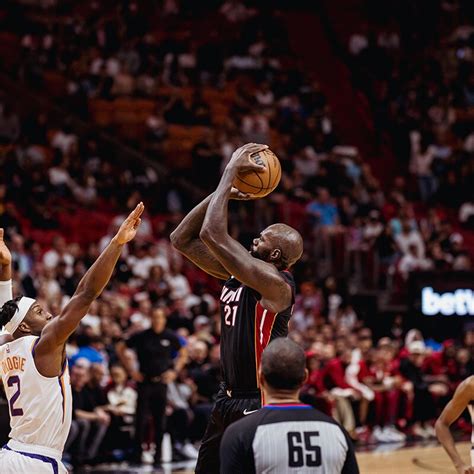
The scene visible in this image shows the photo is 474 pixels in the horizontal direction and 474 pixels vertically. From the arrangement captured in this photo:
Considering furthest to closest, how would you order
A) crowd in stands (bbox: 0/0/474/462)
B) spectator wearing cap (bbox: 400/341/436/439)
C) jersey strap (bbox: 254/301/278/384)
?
1. spectator wearing cap (bbox: 400/341/436/439)
2. crowd in stands (bbox: 0/0/474/462)
3. jersey strap (bbox: 254/301/278/384)

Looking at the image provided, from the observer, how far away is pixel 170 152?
2098 cm

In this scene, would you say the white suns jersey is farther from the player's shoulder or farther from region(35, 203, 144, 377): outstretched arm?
the player's shoulder

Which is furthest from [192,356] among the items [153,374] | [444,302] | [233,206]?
[444,302]

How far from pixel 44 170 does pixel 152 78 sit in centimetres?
441

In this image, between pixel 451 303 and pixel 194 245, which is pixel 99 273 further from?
pixel 451 303

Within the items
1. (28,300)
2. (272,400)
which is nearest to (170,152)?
(28,300)

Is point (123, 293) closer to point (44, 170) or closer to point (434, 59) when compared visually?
point (44, 170)

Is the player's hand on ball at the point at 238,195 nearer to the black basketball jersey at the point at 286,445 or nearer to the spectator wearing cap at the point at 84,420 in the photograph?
the black basketball jersey at the point at 286,445

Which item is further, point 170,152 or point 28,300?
point 170,152

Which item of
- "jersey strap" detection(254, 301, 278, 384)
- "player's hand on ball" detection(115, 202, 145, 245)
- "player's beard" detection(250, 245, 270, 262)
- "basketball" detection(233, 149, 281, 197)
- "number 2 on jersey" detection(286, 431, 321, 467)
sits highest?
"basketball" detection(233, 149, 281, 197)

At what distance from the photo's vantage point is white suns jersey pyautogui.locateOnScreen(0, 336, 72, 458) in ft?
18.9

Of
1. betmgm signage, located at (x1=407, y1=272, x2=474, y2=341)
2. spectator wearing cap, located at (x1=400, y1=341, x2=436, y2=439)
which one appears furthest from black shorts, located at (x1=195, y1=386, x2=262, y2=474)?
betmgm signage, located at (x1=407, y1=272, x2=474, y2=341)

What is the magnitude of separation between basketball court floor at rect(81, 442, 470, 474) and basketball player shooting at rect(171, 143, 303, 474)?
6007 millimetres

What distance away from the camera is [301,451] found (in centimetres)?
420
